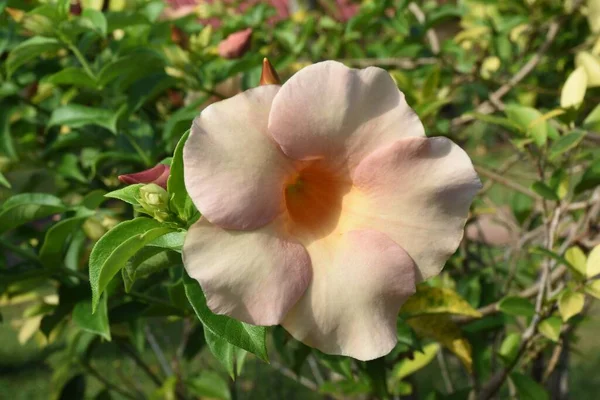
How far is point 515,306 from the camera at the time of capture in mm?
1071

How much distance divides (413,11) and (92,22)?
148 cm

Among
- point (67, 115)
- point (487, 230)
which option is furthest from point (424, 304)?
point (487, 230)

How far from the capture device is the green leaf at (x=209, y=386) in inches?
67.7

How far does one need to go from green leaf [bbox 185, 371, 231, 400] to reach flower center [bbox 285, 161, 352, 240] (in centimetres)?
109

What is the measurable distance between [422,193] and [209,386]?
127 cm

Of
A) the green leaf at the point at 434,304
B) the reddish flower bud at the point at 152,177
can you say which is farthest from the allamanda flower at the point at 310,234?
the green leaf at the point at 434,304

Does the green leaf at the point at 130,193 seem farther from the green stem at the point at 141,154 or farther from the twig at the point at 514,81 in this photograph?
the twig at the point at 514,81

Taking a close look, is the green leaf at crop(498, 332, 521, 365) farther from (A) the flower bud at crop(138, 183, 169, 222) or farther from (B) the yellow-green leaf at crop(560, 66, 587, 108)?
(A) the flower bud at crop(138, 183, 169, 222)

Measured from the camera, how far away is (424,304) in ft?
3.38

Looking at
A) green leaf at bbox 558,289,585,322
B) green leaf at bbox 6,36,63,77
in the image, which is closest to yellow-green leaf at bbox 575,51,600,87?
green leaf at bbox 558,289,585,322

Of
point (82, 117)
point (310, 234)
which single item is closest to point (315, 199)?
point (310, 234)

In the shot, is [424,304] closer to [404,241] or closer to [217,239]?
[404,241]

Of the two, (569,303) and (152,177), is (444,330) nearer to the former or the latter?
(569,303)

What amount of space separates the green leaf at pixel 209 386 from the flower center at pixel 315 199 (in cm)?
109
